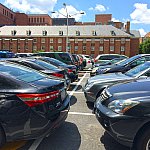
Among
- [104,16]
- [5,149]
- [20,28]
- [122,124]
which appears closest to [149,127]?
[122,124]

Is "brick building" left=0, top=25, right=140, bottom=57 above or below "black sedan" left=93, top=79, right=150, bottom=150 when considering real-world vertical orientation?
above

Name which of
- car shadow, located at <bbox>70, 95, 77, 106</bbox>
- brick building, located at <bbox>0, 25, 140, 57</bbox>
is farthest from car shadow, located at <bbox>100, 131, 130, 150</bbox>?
brick building, located at <bbox>0, 25, 140, 57</bbox>

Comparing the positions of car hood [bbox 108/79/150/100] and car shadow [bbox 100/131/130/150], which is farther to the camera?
car shadow [bbox 100/131/130/150]

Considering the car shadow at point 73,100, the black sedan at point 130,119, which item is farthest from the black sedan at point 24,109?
the car shadow at point 73,100

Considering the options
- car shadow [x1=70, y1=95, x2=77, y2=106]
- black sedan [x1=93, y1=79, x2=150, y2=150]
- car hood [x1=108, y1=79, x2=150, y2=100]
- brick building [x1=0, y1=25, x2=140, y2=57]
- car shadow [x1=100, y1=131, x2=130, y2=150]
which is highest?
brick building [x1=0, y1=25, x2=140, y2=57]

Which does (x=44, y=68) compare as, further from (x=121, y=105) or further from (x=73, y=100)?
(x=121, y=105)

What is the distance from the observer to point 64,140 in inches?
179

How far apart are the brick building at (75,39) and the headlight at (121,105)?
6918cm

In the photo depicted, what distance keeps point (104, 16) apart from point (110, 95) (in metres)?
110

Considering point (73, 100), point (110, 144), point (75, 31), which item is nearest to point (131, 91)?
point (110, 144)

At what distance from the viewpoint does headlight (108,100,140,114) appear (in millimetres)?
3648

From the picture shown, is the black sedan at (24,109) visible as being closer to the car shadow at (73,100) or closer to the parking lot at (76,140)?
the parking lot at (76,140)

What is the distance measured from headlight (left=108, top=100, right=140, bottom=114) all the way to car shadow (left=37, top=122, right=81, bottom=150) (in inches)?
40.2

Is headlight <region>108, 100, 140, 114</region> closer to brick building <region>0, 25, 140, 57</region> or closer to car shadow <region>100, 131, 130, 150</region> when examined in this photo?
car shadow <region>100, 131, 130, 150</region>
